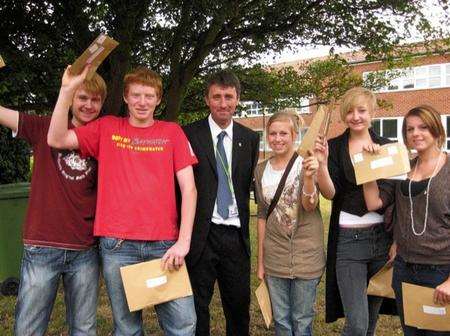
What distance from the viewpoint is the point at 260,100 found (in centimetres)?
1051

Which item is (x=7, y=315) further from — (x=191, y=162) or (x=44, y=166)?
(x=191, y=162)

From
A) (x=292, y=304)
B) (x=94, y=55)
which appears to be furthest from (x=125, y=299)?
(x=94, y=55)

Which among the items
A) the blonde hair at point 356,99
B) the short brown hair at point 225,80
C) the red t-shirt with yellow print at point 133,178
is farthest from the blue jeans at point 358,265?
the short brown hair at point 225,80

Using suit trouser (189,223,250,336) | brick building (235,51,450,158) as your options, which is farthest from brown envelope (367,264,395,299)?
brick building (235,51,450,158)

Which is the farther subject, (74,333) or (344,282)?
(344,282)

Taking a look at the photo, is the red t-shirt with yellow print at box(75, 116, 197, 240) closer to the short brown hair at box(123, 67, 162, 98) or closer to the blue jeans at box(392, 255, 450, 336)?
the short brown hair at box(123, 67, 162, 98)

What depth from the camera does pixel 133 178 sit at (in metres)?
2.78

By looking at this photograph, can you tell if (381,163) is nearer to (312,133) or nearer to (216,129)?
(312,133)

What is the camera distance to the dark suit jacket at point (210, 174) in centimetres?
325

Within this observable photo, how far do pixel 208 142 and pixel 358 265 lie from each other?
50.4 inches

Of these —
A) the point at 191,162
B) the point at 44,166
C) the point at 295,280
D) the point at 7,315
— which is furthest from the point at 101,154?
the point at 7,315

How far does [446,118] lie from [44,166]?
26.0 meters

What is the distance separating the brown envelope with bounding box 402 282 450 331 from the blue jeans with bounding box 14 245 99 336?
1.83 metres

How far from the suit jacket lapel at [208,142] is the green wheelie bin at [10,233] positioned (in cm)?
321
